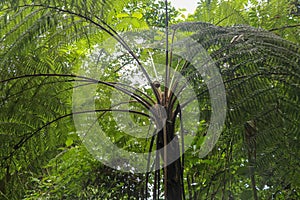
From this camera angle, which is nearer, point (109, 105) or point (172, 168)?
point (172, 168)

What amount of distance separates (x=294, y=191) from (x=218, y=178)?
0.44 meters

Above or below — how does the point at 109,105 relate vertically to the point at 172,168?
above

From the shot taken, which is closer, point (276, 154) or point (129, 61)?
point (276, 154)

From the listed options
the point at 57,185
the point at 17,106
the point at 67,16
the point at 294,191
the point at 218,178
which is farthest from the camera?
the point at 57,185

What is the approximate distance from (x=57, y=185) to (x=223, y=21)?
1.26 metres

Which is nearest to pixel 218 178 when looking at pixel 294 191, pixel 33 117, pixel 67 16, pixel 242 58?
pixel 294 191

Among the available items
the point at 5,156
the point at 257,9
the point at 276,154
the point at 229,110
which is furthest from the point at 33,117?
the point at 257,9

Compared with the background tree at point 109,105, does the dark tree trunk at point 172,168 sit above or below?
below

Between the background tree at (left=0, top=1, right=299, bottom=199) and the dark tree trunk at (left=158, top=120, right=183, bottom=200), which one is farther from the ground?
the background tree at (left=0, top=1, right=299, bottom=199)

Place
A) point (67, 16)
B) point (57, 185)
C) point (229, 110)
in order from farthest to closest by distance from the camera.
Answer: point (57, 185)
point (67, 16)
point (229, 110)

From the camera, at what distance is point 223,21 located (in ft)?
6.25

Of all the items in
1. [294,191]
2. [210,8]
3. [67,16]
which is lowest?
[294,191]

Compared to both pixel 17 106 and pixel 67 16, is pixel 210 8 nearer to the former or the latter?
pixel 67 16

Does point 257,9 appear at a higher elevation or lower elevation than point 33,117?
higher
